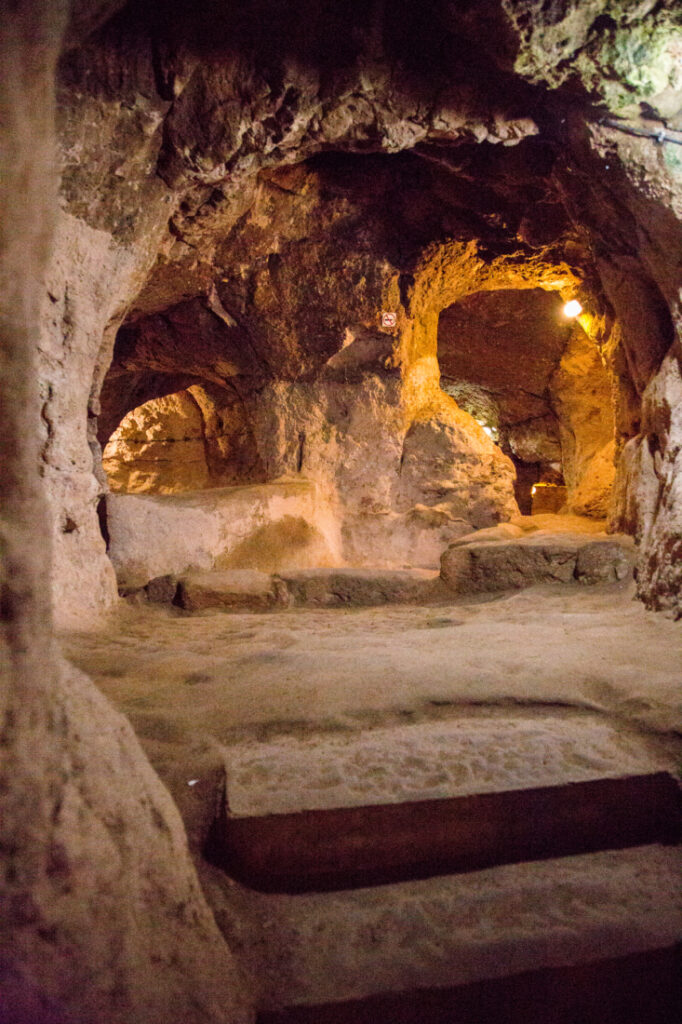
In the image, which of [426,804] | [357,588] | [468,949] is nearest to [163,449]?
[357,588]

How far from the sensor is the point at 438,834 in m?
1.32

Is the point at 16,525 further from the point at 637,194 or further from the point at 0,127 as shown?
the point at 637,194

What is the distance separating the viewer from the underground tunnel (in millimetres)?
1030

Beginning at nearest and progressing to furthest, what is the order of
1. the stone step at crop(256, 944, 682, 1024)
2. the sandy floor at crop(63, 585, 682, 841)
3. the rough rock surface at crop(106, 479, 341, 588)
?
the stone step at crop(256, 944, 682, 1024) → the sandy floor at crop(63, 585, 682, 841) → the rough rock surface at crop(106, 479, 341, 588)

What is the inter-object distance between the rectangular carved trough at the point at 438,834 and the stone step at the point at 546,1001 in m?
0.25

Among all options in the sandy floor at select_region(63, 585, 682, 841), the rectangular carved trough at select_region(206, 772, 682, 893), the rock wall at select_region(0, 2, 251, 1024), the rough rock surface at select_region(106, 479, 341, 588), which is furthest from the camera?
the rough rock surface at select_region(106, 479, 341, 588)

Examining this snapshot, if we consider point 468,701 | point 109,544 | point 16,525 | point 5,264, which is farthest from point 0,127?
point 109,544

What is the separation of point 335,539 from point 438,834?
14.4 feet

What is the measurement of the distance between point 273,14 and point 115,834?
148 inches

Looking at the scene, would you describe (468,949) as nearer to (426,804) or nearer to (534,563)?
(426,804)

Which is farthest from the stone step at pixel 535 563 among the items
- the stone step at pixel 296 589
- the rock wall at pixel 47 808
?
the rock wall at pixel 47 808

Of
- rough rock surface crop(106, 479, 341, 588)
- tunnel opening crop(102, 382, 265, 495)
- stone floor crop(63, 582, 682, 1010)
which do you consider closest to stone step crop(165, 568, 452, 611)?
rough rock surface crop(106, 479, 341, 588)

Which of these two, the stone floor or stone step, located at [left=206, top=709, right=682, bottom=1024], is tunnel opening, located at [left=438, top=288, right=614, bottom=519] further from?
stone step, located at [left=206, top=709, right=682, bottom=1024]

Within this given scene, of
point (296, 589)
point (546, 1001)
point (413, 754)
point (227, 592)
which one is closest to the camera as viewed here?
point (546, 1001)
